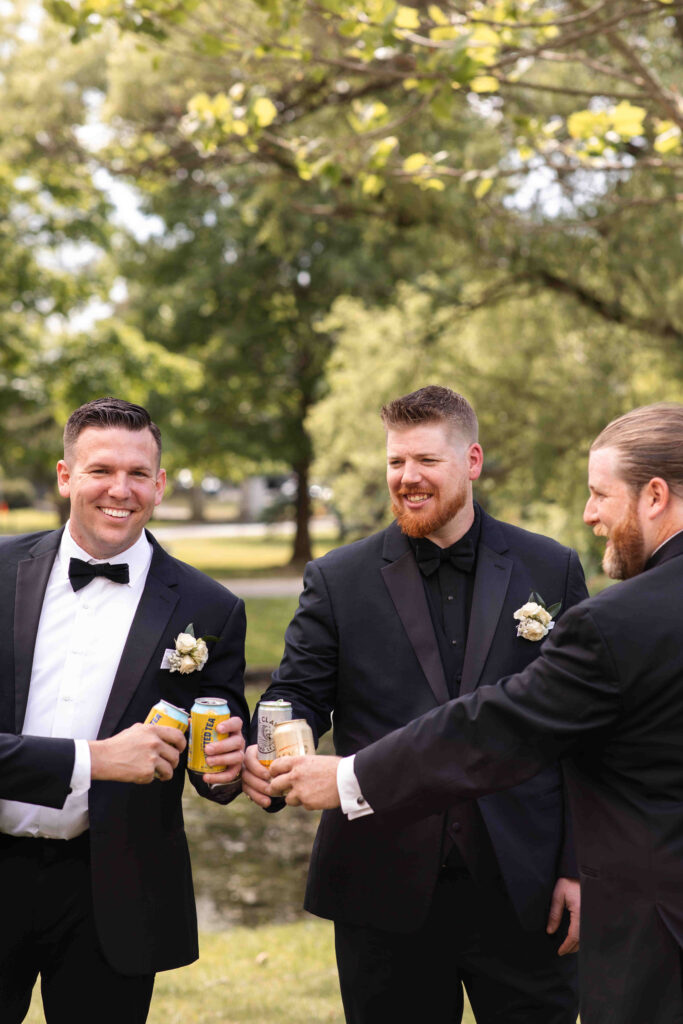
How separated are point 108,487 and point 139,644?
54 cm

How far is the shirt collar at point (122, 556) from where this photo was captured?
3670 mm

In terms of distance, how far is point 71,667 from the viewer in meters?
3.46

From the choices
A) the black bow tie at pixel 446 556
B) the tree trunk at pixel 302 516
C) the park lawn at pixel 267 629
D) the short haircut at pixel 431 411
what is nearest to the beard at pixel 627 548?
the black bow tie at pixel 446 556

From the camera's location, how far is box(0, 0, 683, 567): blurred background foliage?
22.3 ft

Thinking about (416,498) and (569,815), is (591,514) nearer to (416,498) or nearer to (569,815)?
(416,498)


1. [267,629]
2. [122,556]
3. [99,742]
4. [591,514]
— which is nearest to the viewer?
[591,514]

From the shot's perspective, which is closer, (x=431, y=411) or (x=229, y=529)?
(x=431, y=411)

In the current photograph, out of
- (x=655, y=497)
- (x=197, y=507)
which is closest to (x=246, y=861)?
(x=655, y=497)

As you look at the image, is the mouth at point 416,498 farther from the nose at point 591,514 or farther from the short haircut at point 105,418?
the short haircut at point 105,418

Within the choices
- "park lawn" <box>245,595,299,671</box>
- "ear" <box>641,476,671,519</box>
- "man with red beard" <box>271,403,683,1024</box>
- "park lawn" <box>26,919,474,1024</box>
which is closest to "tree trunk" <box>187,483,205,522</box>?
"park lawn" <box>245,595,299,671</box>

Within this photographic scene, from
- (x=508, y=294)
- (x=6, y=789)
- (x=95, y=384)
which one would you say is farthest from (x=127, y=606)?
(x=95, y=384)

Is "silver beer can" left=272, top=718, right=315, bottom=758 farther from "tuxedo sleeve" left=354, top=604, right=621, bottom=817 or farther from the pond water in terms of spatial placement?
the pond water

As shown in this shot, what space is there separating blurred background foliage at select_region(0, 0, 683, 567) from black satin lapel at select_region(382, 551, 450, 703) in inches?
124

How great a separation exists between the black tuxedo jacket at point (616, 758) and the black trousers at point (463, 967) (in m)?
0.54
